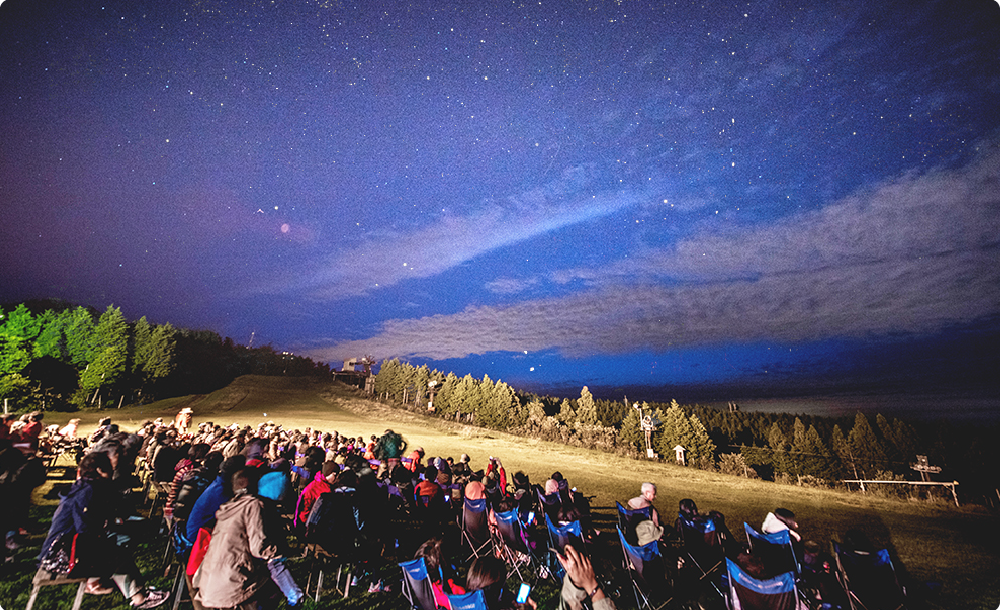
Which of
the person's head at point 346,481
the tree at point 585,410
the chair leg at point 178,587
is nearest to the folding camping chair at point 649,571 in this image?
the person's head at point 346,481

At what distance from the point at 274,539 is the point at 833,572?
28.5ft

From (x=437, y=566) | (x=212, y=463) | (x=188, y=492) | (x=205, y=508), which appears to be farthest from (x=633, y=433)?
(x=205, y=508)

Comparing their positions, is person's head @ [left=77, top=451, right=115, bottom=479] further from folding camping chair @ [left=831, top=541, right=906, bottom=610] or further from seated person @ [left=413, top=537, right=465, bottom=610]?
folding camping chair @ [left=831, top=541, right=906, bottom=610]

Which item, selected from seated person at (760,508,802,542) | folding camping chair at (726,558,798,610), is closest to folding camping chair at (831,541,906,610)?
seated person at (760,508,802,542)

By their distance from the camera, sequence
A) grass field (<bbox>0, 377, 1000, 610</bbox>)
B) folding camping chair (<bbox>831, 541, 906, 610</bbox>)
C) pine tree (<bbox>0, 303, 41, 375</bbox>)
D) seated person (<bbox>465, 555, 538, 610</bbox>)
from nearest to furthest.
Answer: seated person (<bbox>465, 555, 538, 610</bbox>)
folding camping chair (<bbox>831, 541, 906, 610</bbox>)
grass field (<bbox>0, 377, 1000, 610</bbox>)
pine tree (<bbox>0, 303, 41, 375</bbox>)

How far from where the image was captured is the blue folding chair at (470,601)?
11.5 ft

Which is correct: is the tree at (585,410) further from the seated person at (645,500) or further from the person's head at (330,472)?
the person's head at (330,472)

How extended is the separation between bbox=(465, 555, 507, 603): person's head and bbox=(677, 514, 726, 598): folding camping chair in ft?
17.6

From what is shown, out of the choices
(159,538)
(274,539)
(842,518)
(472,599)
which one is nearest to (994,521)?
(842,518)

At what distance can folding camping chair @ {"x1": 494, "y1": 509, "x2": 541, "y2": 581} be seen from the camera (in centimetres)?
727

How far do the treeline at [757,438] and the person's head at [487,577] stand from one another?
27771mm

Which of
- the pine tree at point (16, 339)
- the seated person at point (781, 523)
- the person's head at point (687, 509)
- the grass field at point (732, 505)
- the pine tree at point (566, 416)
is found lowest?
the pine tree at point (566, 416)

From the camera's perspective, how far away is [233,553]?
12.8 ft

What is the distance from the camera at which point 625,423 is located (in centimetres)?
4844
